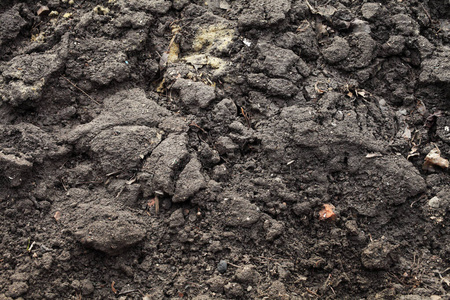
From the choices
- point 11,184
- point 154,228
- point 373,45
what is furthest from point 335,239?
point 11,184

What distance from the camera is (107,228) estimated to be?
2.21m

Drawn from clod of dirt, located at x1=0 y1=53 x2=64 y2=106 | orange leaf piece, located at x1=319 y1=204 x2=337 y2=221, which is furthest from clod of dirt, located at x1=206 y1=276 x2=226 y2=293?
clod of dirt, located at x1=0 y1=53 x2=64 y2=106

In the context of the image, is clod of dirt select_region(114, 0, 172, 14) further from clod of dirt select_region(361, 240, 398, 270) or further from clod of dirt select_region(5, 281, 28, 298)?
clod of dirt select_region(361, 240, 398, 270)

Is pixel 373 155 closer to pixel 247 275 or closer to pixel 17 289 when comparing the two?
pixel 247 275

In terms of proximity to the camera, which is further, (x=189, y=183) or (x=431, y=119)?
(x=431, y=119)

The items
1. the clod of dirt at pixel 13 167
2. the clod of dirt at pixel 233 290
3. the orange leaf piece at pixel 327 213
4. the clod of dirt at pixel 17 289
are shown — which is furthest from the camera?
the orange leaf piece at pixel 327 213

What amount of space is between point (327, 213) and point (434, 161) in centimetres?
83

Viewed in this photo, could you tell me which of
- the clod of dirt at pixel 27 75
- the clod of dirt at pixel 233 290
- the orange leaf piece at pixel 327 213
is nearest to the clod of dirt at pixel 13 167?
the clod of dirt at pixel 27 75

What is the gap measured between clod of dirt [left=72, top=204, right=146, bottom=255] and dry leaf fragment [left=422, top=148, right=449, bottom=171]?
1.95 m

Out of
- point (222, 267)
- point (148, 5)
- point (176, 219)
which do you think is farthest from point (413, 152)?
point (148, 5)

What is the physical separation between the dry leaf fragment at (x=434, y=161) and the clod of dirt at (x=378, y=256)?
611mm

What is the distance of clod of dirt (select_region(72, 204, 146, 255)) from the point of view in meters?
2.19

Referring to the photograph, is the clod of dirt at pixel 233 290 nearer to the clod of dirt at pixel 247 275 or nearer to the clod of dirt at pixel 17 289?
the clod of dirt at pixel 247 275

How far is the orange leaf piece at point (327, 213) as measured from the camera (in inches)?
94.7
